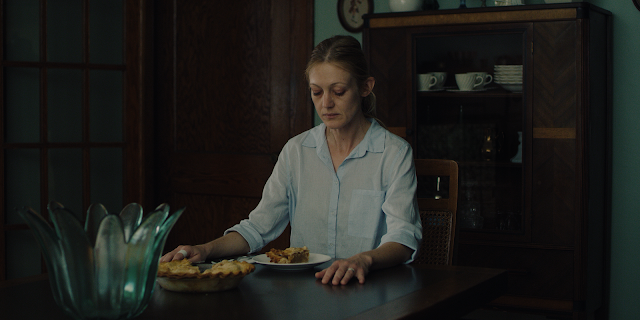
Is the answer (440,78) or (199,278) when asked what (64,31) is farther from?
(199,278)

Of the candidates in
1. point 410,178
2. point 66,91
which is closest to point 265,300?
point 410,178

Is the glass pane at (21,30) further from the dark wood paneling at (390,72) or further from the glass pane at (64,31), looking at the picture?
the dark wood paneling at (390,72)

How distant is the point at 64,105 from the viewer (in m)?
3.31

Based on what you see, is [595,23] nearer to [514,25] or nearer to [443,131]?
[514,25]

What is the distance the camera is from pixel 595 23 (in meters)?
2.74

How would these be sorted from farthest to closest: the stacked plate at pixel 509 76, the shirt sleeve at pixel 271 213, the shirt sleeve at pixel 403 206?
the stacked plate at pixel 509 76 < the shirt sleeve at pixel 271 213 < the shirt sleeve at pixel 403 206

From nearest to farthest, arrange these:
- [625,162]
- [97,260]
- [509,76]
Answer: [97,260], [509,76], [625,162]

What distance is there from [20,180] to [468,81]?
2237 millimetres

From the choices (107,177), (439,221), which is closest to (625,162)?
(439,221)

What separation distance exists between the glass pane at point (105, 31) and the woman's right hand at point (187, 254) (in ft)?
7.26

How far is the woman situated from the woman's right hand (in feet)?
0.57

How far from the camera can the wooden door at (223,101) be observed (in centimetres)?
340

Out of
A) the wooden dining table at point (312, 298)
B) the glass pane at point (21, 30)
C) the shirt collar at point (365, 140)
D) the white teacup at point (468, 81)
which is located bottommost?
the wooden dining table at point (312, 298)

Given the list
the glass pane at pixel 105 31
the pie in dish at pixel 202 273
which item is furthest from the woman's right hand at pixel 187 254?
the glass pane at pixel 105 31
